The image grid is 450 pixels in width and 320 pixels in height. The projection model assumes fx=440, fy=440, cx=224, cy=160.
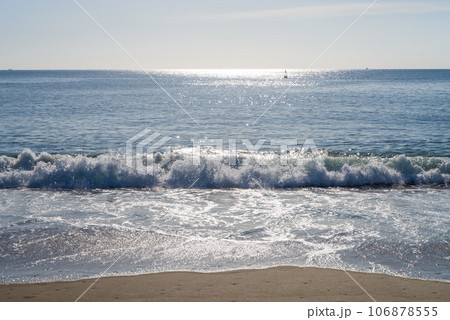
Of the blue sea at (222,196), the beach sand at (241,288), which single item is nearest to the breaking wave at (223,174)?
the blue sea at (222,196)

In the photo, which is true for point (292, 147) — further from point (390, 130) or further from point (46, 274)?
point (46, 274)

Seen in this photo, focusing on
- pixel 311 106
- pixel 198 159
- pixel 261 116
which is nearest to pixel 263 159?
pixel 198 159

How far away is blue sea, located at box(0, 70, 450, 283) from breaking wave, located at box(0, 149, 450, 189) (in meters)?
0.05

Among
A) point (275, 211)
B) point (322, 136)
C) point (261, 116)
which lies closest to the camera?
point (275, 211)

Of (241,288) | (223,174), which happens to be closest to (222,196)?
(223,174)

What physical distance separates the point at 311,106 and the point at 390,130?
584 inches

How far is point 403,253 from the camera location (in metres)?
8.30

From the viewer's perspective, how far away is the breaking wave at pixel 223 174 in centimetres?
1516

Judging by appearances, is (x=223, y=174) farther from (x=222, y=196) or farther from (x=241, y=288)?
(x=241, y=288)

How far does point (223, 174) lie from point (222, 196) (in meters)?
2.05

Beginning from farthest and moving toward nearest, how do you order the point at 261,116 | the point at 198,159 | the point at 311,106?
the point at 311,106 → the point at 261,116 → the point at 198,159

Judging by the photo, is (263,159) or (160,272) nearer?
(160,272)

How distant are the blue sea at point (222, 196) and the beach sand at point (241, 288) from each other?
417 mm

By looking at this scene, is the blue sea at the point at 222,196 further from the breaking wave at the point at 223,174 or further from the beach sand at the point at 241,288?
the beach sand at the point at 241,288
